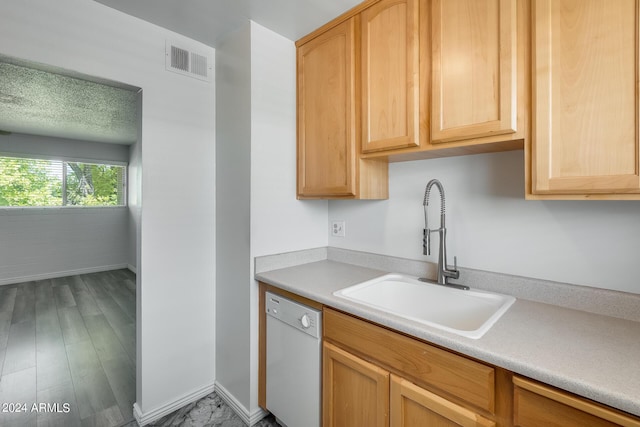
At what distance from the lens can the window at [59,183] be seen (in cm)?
449

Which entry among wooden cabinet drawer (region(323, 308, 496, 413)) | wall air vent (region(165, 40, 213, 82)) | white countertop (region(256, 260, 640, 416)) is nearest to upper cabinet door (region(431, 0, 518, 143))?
white countertop (region(256, 260, 640, 416))

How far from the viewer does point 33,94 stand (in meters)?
2.87

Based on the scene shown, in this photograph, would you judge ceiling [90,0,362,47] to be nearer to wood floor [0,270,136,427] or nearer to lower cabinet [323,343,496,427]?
lower cabinet [323,343,496,427]

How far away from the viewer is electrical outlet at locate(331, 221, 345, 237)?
2.04 m

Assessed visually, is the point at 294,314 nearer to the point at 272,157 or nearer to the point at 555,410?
the point at 272,157

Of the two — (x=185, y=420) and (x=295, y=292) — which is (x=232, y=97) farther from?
(x=185, y=420)

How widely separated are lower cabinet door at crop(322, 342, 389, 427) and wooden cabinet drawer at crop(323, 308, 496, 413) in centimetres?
5

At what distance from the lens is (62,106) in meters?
3.28

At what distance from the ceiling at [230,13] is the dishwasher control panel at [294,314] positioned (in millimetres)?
1535

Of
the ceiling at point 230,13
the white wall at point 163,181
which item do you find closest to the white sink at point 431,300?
the white wall at point 163,181

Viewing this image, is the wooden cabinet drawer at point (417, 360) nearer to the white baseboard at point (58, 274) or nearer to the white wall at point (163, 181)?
the white wall at point (163, 181)

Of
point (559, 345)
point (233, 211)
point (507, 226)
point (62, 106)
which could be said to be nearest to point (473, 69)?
point (507, 226)

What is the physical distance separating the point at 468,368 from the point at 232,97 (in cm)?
180

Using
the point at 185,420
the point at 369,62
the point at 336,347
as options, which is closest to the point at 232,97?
the point at 369,62
